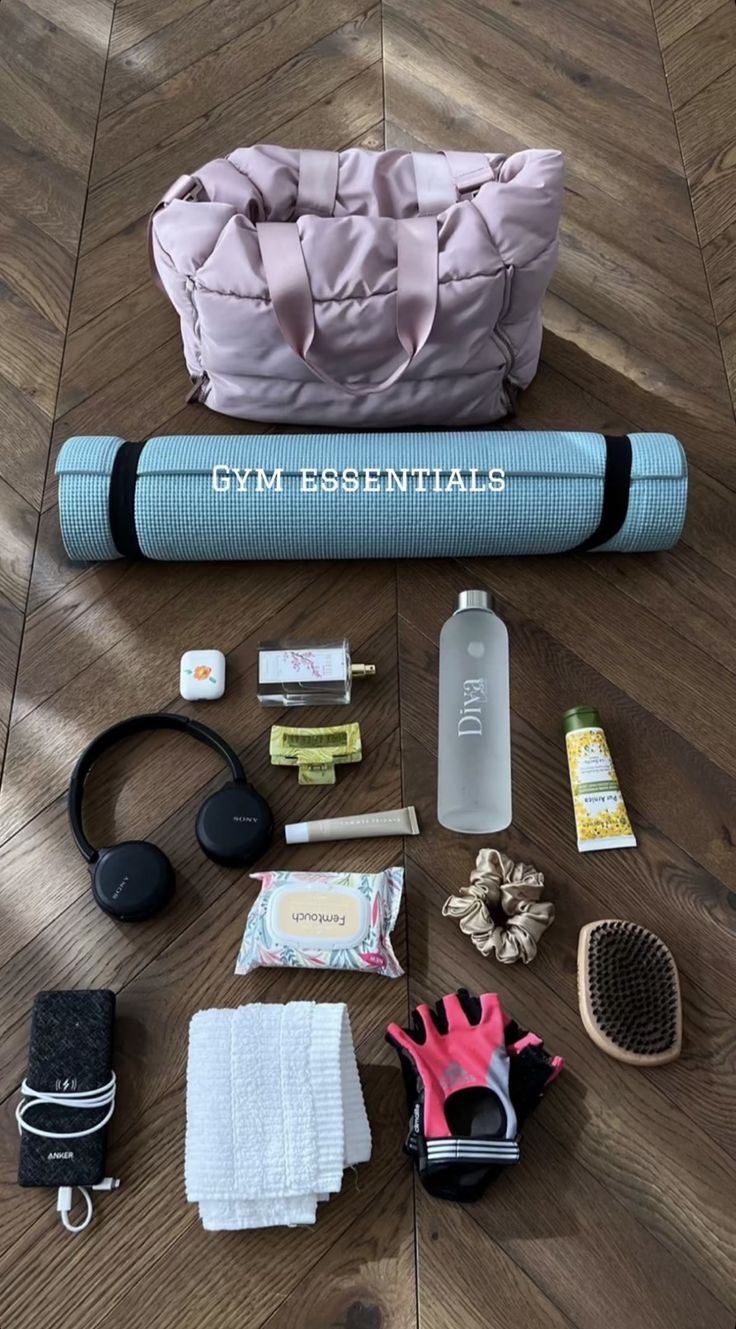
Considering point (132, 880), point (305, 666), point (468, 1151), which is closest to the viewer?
point (468, 1151)

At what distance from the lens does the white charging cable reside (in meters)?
0.84

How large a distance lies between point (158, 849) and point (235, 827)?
0.08 m

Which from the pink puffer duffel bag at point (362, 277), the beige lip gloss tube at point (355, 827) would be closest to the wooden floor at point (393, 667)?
the beige lip gloss tube at point (355, 827)

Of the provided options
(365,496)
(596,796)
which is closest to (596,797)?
(596,796)

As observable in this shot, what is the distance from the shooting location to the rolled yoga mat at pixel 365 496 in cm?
104

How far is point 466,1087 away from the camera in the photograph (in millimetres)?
837

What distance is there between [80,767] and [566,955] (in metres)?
0.48

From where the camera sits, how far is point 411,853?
968 mm

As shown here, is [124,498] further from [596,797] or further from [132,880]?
[596,797]

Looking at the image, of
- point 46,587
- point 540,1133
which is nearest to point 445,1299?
point 540,1133

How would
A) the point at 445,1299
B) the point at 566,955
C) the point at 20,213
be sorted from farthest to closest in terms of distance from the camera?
the point at 20,213 < the point at 566,955 < the point at 445,1299

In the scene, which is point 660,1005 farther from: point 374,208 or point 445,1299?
point 374,208

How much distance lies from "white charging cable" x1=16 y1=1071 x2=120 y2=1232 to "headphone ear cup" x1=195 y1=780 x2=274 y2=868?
211 mm

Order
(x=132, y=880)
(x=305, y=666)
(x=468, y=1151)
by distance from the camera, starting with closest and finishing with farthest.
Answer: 1. (x=468, y=1151)
2. (x=132, y=880)
3. (x=305, y=666)
